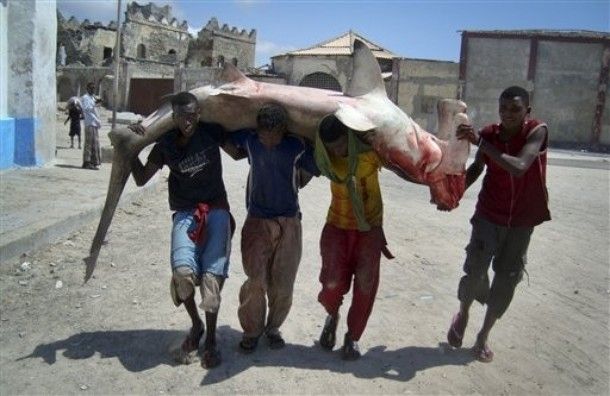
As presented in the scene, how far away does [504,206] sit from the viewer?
3396mm

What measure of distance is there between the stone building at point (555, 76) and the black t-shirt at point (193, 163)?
84.0 ft

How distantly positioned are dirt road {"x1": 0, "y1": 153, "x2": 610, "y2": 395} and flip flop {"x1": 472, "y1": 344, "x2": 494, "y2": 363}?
5 cm

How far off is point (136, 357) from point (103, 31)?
44793 millimetres

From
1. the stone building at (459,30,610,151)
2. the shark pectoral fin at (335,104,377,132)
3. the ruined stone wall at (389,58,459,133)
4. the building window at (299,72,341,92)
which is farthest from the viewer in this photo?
the building window at (299,72,341,92)

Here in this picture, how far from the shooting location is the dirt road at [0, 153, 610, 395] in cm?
313

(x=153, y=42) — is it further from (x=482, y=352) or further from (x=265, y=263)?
(x=482, y=352)

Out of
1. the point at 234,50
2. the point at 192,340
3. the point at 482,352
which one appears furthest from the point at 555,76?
the point at 192,340

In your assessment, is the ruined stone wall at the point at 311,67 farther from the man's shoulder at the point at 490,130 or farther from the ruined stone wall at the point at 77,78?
the man's shoulder at the point at 490,130

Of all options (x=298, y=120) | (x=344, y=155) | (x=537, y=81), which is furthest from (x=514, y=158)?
(x=537, y=81)

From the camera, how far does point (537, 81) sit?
2733cm

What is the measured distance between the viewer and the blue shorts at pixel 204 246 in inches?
124

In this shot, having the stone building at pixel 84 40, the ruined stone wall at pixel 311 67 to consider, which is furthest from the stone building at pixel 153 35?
the ruined stone wall at pixel 311 67

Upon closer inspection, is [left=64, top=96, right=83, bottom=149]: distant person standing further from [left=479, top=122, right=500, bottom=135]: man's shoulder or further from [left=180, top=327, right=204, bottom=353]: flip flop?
[left=479, top=122, right=500, bottom=135]: man's shoulder

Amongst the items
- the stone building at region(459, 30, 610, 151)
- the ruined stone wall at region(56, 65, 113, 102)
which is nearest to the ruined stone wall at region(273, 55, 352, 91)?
the stone building at region(459, 30, 610, 151)
